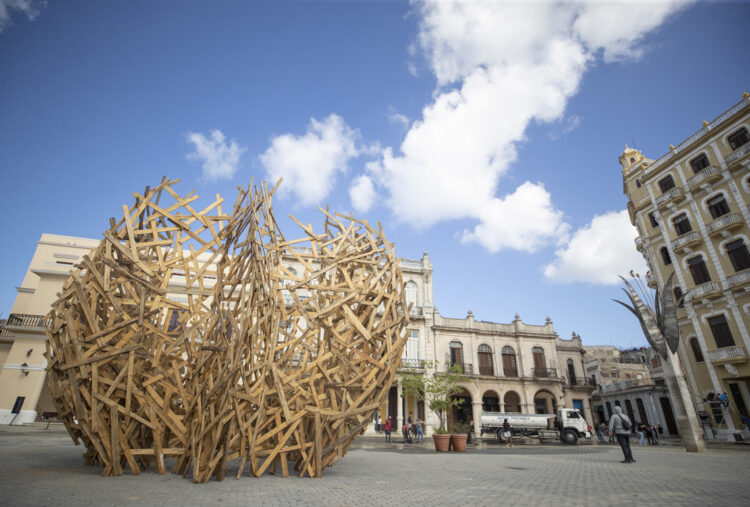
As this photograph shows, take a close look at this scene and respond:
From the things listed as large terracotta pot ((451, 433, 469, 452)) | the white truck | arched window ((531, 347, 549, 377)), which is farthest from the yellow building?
large terracotta pot ((451, 433, 469, 452))

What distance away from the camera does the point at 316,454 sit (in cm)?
729

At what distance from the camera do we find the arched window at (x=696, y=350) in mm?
24453

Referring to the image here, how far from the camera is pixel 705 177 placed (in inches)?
971

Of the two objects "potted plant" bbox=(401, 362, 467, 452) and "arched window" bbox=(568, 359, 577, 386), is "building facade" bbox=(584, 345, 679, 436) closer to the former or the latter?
"arched window" bbox=(568, 359, 577, 386)

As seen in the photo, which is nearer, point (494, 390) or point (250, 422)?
point (250, 422)

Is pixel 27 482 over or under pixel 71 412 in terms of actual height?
under

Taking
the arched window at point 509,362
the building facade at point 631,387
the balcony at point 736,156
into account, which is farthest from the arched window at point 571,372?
the balcony at point 736,156

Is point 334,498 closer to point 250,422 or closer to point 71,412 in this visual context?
point 250,422

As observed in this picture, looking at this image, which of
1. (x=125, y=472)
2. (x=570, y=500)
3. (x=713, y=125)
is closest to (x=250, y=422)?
(x=125, y=472)

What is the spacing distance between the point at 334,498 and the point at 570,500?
3714mm

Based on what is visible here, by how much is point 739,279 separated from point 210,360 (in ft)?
96.7

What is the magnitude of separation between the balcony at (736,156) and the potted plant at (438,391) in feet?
70.7

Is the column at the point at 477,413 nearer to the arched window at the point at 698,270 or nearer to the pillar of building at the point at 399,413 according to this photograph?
the pillar of building at the point at 399,413

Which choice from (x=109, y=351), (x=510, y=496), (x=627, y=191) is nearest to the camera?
(x=510, y=496)
